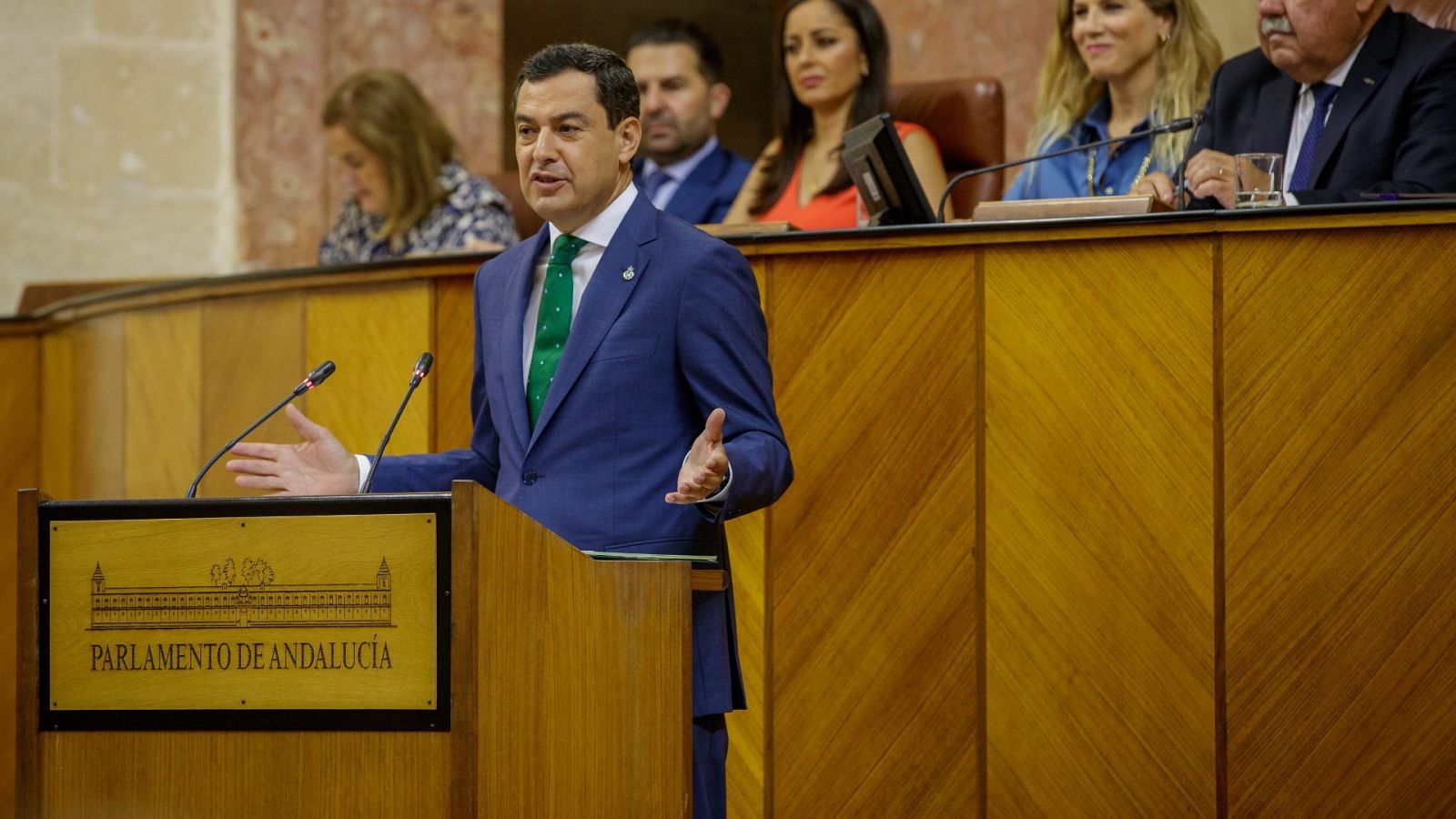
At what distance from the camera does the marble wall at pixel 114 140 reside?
6.14 metres

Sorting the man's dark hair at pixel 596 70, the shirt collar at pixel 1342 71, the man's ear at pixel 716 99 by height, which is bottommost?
the man's dark hair at pixel 596 70

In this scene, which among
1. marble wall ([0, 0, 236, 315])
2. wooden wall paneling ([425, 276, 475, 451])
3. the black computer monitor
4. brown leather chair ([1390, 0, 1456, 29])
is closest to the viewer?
the black computer monitor

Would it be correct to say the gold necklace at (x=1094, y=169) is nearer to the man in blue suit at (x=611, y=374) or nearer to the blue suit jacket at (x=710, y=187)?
the blue suit jacket at (x=710, y=187)

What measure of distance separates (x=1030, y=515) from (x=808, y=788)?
64 centimetres

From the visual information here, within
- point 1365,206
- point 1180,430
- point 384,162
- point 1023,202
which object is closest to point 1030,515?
point 1180,430

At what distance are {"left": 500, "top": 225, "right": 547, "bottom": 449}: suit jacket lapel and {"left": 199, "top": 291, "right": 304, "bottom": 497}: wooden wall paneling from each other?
59.0 inches

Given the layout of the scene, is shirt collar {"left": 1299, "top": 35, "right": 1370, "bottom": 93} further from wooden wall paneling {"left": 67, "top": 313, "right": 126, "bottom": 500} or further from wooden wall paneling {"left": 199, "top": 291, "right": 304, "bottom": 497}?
wooden wall paneling {"left": 67, "top": 313, "right": 126, "bottom": 500}

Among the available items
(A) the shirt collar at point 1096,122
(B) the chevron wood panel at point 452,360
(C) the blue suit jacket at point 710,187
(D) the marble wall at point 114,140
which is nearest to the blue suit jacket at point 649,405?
(B) the chevron wood panel at point 452,360

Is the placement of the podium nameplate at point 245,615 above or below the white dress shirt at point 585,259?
below

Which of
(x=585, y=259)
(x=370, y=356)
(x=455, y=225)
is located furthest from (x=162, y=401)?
(x=585, y=259)

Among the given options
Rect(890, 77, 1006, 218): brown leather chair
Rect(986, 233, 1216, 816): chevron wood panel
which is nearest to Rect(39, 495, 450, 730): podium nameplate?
Rect(986, 233, 1216, 816): chevron wood panel

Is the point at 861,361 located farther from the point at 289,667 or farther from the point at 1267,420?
the point at 289,667

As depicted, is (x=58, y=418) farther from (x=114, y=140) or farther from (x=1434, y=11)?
(x=1434, y=11)

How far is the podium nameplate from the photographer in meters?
2.02
